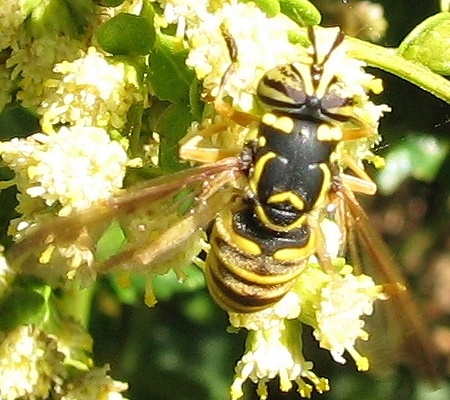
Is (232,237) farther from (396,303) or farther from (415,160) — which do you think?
(415,160)

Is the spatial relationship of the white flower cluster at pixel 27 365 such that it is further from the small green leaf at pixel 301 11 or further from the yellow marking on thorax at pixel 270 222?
the small green leaf at pixel 301 11

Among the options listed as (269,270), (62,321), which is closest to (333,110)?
Result: (269,270)

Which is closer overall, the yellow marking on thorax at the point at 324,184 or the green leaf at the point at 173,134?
the yellow marking on thorax at the point at 324,184

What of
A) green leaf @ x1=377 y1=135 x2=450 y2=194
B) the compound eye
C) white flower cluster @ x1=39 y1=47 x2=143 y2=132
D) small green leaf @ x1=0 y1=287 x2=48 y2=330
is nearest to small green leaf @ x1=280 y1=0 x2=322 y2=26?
the compound eye

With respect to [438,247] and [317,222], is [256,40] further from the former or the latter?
[438,247]

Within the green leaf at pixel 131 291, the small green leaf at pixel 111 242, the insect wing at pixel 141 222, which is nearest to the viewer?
the insect wing at pixel 141 222

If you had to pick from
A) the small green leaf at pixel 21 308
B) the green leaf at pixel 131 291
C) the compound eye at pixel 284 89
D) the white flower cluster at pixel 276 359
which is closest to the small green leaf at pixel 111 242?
the small green leaf at pixel 21 308

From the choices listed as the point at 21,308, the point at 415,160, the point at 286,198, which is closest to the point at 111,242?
the point at 21,308
